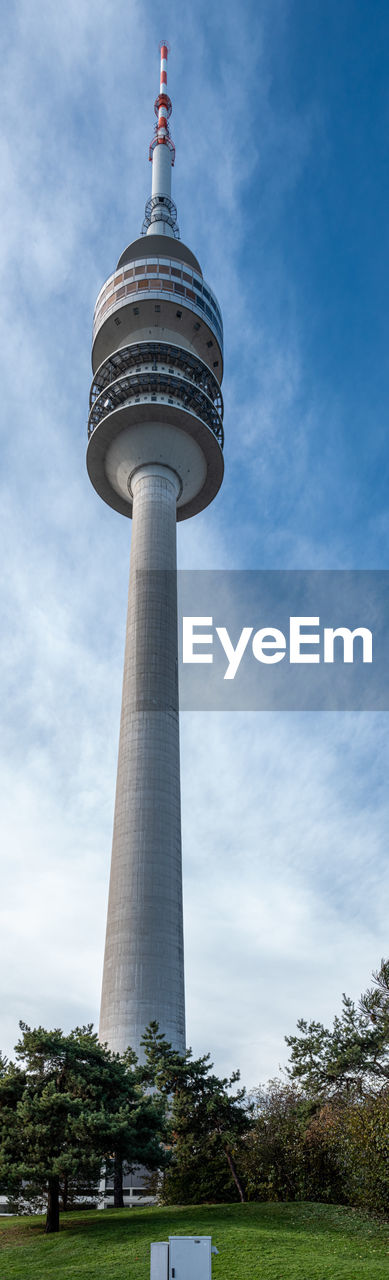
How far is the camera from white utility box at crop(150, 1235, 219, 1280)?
1692 cm

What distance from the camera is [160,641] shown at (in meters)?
62.1

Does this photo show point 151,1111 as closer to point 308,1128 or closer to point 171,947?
point 308,1128

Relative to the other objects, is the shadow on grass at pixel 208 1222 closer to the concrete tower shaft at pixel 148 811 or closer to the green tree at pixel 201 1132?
the green tree at pixel 201 1132

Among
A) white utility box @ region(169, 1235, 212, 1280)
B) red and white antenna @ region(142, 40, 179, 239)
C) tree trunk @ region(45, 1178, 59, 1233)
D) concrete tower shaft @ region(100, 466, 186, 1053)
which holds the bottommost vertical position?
tree trunk @ region(45, 1178, 59, 1233)

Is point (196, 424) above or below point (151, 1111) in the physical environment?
above

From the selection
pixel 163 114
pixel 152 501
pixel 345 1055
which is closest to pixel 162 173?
pixel 163 114

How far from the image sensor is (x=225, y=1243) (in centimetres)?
2562

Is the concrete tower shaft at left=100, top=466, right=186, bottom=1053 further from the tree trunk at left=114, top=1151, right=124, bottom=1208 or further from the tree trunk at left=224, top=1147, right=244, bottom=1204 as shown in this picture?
the tree trunk at left=224, top=1147, right=244, bottom=1204

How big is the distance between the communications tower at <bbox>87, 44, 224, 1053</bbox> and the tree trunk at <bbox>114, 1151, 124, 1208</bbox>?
1360cm

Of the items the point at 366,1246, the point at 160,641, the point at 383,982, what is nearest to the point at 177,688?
the point at 160,641

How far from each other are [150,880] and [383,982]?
27219mm

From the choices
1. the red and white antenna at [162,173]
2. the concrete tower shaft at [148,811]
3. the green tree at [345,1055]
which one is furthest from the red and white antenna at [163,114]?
the green tree at [345,1055]

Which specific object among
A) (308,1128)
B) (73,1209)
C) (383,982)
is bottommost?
(73,1209)

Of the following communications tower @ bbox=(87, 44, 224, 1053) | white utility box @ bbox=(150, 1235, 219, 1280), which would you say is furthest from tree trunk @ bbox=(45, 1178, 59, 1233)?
communications tower @ bbox=(87, 44, 224, 1053)
